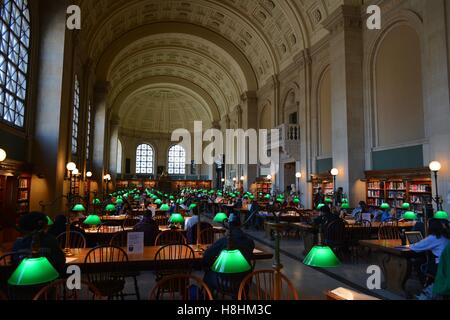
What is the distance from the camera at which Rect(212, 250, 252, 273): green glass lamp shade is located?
2.12 metres

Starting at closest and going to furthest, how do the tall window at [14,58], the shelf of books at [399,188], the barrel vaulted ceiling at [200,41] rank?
the tall window at [14,58]
the shelf of books at [399,188]
the barrel vaulted ceiling at [200,41]

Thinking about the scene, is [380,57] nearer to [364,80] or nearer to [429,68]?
[364,80]

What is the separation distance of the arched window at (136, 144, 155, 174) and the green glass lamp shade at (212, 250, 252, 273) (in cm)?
4216

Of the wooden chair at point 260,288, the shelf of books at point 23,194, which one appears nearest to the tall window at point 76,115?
the shelf of books at point 23,194

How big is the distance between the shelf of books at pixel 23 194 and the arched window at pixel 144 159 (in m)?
33.2

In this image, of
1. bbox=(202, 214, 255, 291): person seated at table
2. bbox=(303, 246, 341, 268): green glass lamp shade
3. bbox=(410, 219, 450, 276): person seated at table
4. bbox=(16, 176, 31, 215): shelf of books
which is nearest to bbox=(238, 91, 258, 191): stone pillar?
bbox=(16, 176, 31, 215): shelf of books

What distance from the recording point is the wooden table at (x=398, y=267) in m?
5.23

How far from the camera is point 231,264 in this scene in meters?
2.14

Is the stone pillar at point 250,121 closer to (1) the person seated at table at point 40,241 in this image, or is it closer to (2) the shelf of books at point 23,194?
(2) the shelf of books at point 23,194

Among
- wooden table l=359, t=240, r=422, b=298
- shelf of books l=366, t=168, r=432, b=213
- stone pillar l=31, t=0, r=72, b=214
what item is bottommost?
wooden table l=359, t=240, r=422, b=298

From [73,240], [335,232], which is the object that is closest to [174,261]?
[73,240]

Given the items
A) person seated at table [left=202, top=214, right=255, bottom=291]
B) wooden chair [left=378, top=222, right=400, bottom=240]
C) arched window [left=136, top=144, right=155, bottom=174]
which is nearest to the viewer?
person seated at table [left=202, top=214, right=255, bottom=291]

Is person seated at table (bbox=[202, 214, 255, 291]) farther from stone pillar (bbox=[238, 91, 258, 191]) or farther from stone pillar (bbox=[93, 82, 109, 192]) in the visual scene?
stone pillar (bbox=[238, 91, 258, 191])
